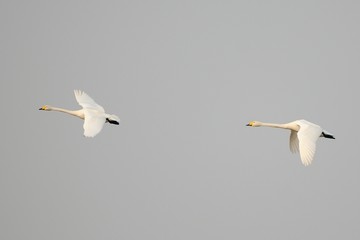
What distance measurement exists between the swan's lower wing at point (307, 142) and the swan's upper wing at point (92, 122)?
7813 mm

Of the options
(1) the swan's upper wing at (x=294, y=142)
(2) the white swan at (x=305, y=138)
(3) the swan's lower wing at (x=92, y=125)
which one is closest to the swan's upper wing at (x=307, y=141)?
(2) the white swan at (x=305, y=138)

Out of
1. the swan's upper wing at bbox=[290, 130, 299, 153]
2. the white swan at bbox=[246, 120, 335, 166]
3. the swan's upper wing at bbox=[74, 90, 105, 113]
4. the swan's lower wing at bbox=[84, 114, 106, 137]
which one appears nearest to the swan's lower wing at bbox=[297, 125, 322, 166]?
the white swan at bbox=[246, 120, 335, 166]

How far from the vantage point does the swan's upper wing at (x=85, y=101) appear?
119 feet

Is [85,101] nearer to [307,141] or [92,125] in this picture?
[92,125]

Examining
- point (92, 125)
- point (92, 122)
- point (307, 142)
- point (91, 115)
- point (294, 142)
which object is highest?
point (91, 115)

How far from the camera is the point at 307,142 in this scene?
3016 cm

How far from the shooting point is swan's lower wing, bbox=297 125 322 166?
96.4 feet

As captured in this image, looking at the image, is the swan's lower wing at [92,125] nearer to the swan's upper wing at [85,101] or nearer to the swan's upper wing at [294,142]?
the swan's upper wing at [85,101]

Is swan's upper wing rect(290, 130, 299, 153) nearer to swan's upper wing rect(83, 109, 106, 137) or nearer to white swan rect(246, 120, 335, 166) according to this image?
white swan rect(246, 120, 335, 166)

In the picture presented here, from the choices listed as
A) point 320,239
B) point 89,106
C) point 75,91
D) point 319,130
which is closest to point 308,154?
point 319,130

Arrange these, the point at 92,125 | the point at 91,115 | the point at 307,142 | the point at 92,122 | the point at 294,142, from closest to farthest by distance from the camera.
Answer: the point at 307,142, the point at 92,125, the point at 92,122, the point at 91,115, the point at 294,142

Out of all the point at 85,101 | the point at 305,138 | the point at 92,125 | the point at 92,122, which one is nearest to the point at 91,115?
the point at 92,122

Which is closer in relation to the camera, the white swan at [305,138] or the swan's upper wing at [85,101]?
the white swan at [305,138]

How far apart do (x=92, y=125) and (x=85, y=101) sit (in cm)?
621
